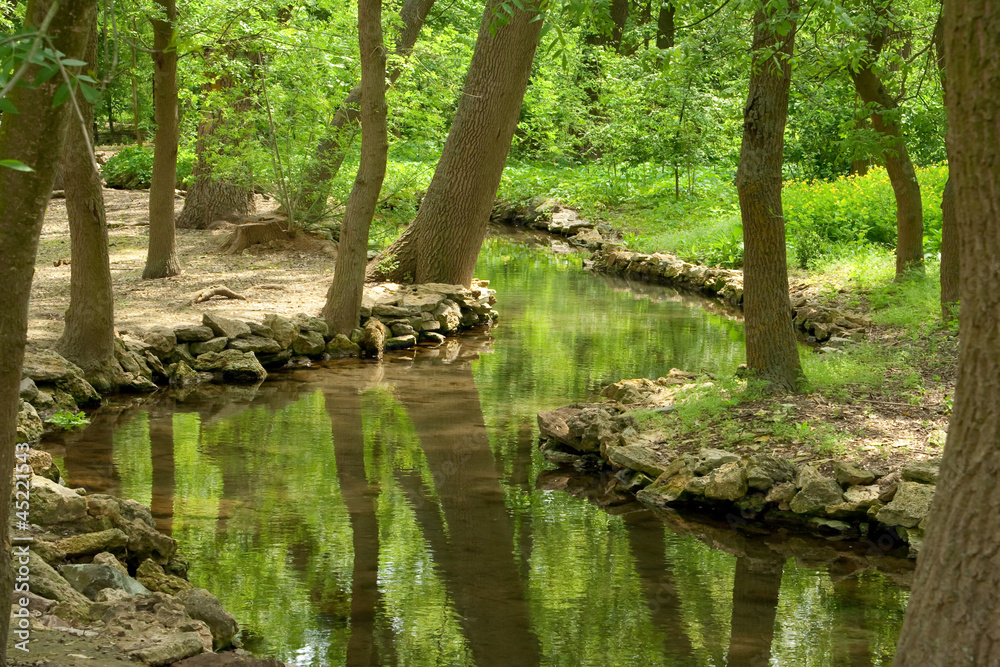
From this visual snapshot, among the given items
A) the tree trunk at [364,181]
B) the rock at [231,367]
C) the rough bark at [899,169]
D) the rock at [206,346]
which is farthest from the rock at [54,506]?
the rough bark at [899,169]

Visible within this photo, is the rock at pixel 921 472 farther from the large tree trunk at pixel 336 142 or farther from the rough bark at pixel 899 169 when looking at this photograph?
the large tree trunk at pixel 336 142

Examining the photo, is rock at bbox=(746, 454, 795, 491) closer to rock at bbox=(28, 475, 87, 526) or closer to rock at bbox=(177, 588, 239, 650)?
rock at bbox=(177, 588, 239, 650)

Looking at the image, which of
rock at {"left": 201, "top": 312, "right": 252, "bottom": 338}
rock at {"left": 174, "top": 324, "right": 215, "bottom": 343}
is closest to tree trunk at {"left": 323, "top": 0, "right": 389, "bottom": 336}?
rock at {"left": 201, "top": 312, "right": 252, "bottom": 338}

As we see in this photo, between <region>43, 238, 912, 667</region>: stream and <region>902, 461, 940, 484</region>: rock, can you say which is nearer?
<region>43, 238, 912, 667</region>: stream

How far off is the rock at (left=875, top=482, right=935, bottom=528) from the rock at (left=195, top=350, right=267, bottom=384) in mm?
6796

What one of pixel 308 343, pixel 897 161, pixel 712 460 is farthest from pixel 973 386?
pixel 897 161

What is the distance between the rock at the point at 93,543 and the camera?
5.15 meters

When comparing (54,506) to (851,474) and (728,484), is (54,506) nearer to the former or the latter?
(728,484)

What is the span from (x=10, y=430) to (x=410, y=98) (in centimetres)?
1309

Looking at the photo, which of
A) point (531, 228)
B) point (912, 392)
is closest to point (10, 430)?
point (912, 392)

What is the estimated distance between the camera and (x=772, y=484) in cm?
719

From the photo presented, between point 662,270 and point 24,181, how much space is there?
16.8m

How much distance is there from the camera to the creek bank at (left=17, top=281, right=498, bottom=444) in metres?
9.02

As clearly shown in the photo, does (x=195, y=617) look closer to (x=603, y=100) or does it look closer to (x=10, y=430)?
(x=10, y=430)
